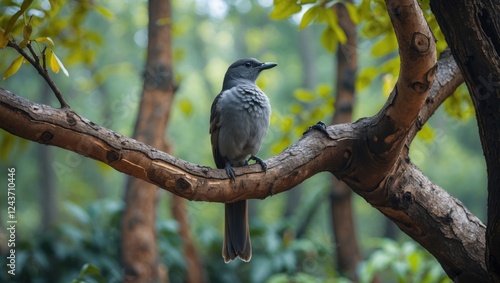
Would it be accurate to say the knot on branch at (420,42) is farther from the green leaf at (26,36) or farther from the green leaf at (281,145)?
the green leaf at (281,145)

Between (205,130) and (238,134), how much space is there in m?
8.84

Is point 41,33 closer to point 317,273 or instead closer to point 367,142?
point 367,142

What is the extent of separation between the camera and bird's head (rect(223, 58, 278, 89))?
162 inches

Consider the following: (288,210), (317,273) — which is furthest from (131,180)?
(288,210)

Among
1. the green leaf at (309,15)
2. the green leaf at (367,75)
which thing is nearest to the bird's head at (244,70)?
the green leaf at (367,75)

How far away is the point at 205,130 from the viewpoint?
1242 cm

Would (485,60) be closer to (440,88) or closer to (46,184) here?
(440,88)

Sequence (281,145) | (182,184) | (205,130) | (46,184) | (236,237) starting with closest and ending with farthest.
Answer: (182,184), (236,237), (281,145), (46,184), (205,130)

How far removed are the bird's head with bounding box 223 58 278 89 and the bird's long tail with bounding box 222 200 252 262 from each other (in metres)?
1.07

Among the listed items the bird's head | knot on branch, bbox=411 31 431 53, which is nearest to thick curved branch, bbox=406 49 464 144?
knot on branch, bbox=411 31 431 53

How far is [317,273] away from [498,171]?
6.23m

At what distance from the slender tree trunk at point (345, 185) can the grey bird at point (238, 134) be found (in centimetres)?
191

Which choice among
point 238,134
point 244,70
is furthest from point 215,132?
point 244,70

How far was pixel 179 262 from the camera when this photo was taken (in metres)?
6.46
